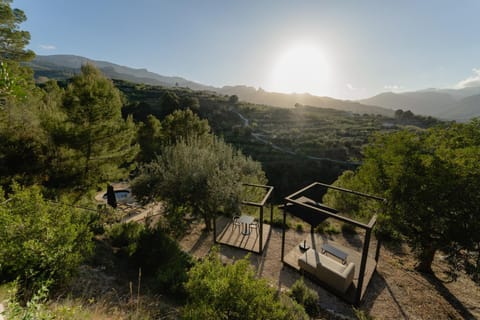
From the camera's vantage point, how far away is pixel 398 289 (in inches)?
193

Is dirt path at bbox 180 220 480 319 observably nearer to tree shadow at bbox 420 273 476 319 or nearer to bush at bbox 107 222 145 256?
tree shadow at bbox 420 273 476 319

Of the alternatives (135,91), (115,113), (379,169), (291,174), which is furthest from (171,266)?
(135,91)

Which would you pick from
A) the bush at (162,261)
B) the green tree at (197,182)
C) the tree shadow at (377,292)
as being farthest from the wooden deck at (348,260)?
the bush at (162,261)

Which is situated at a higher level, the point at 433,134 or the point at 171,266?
the point at 433,134

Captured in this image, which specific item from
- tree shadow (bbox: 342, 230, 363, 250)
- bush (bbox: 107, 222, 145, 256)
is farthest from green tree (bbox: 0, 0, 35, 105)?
tree shadow (bbox: 342, 230, 363, 250)

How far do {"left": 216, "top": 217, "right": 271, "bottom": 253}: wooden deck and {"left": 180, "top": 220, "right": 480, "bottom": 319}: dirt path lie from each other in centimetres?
19

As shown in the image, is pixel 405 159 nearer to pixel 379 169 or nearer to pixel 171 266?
pixel 379 169

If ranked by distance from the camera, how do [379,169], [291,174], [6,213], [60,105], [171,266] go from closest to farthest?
[6,213]
[171,266]
[379,169]
[60,105]
[291,174]

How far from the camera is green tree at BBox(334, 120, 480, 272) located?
12.8ft

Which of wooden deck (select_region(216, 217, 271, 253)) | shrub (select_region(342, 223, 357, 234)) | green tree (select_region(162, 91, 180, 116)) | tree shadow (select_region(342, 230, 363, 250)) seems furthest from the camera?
green tree (select_region(162, 91, 180, 116))

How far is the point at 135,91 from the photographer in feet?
157

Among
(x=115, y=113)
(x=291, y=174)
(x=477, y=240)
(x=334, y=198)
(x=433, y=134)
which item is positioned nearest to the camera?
(x=477, y=240)

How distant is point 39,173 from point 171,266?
6.81m

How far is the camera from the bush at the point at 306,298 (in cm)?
428
